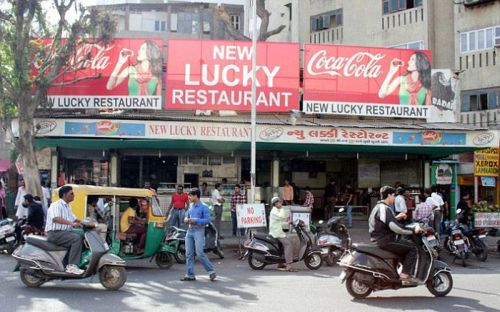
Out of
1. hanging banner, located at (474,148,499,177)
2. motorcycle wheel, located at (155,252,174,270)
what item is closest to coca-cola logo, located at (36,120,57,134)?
motorcycle wheel, located at (155,252,174,270)

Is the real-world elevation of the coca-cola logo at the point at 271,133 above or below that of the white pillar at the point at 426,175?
above

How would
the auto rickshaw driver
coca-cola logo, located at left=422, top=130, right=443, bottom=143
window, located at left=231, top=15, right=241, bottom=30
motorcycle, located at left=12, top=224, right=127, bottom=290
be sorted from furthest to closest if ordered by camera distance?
window, located at left=231, top=15, right=241, bottom=30, coca-cola logo, located at left=422, top=130, right=443, bottom=143, the auto rickshaw driver, motorcycle, located at left=12, top=224, right=127, bottom=290

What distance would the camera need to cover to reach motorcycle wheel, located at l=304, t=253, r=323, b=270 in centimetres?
1330

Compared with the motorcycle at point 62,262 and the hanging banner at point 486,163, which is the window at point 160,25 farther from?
the motorcycle at point 62,262

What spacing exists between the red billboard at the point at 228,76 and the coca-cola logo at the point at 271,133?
1606 millimetres

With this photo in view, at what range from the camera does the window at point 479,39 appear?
27.2m

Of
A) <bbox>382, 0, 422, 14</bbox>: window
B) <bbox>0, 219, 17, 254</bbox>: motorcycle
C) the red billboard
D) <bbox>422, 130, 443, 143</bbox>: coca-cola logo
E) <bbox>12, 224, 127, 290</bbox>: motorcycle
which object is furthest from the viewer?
<bbox>382, 0, 422, 14</bbox>: window

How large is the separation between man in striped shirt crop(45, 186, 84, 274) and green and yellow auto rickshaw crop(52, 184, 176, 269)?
207 cm

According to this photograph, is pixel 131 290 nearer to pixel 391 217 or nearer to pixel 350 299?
pixel 350 299

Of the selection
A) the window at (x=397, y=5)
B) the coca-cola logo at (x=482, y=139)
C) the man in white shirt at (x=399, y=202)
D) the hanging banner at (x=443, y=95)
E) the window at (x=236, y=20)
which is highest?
the window at (x=236, y=20)

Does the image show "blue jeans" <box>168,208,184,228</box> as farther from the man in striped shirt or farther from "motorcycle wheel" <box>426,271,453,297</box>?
"motorcycle wheel" <box>426,271,453,297</box>

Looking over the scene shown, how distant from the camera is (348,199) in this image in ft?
73.9

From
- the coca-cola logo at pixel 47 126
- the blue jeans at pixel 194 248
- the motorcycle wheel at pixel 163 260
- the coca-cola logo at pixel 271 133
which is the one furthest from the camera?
the coca-cola logo at pixel 271 133

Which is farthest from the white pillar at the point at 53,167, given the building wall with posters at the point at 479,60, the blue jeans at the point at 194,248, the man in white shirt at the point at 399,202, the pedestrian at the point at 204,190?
the building wall with posters at the point at 479,60
